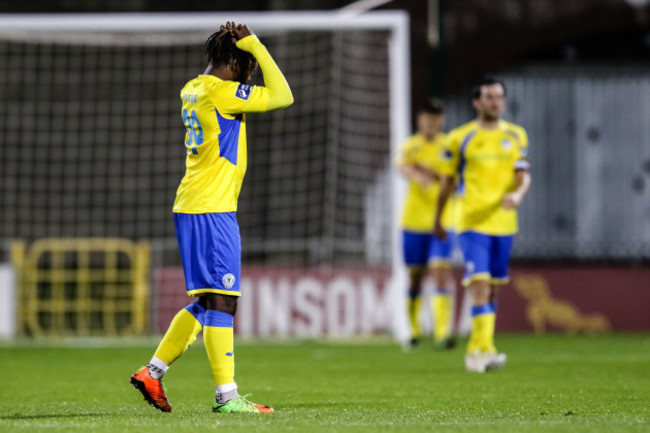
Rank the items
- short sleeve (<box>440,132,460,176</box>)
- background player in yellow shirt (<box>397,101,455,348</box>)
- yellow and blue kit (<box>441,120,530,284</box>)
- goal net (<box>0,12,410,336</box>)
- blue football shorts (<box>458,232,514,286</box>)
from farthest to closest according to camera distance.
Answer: goal net (<box>0,12,410,336</box>), background player in yellow shirt (<box>397,101,455,348</box>), short sleeve (<box>440,132,460,176</box>), yellow and blue kit (<box>441,120,530,284</box>), blue football shorts (<box>458,232,514,286</box>)

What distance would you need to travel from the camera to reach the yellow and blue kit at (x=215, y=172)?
5930mm

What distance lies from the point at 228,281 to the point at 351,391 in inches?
65.4

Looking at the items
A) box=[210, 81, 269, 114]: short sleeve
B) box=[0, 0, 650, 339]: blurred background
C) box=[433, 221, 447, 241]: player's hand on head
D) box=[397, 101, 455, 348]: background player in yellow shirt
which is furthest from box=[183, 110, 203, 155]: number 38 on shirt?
box=[0, 0, 650, 339]: blurred background

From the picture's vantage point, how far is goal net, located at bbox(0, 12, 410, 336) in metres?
14.2

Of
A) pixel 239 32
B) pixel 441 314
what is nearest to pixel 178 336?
pixel 239 32

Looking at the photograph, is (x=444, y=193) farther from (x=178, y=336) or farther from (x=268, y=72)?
(x=178, y=336)

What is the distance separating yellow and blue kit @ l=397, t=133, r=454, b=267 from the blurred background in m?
0.42

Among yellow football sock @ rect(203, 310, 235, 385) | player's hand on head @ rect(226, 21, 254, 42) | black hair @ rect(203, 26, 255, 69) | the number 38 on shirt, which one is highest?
player's hand on head @ rect(226, 21, 254, 42)

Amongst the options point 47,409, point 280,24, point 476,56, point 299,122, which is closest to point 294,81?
point 299,122

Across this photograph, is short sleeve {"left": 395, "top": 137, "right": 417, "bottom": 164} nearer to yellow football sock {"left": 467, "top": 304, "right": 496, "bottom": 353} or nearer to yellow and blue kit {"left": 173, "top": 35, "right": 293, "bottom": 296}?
yellow football sock {"left": 467, "top": 304, "right": 496, "bottom": 353}

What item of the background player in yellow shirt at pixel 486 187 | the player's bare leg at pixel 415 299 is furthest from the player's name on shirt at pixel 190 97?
the player's bare leg at pixel 415 299

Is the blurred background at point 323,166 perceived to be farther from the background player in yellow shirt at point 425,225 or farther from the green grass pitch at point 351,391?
the green grass pitch at point 351,391

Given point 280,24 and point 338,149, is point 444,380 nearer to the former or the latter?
point 280,24

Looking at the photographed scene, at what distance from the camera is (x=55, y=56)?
51.4 feet
